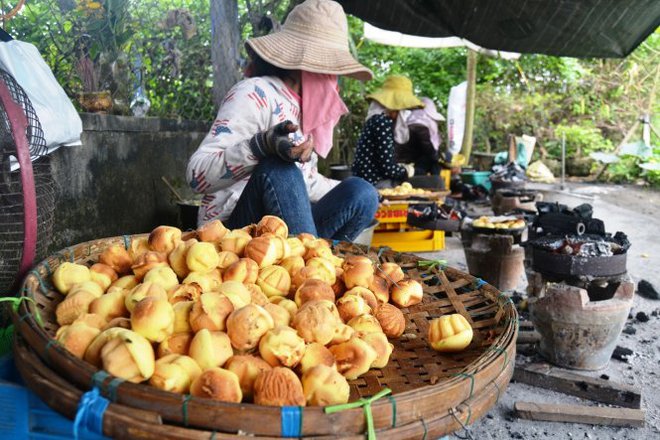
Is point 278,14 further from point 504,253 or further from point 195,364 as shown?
point 195,364

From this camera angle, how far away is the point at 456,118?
11781mm

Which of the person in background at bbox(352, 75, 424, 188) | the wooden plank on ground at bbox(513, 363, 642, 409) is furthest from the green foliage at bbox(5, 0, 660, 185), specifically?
the wooden plank on ground at bbox(513, 363, 642, 409)

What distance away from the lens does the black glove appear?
2168 millimetres

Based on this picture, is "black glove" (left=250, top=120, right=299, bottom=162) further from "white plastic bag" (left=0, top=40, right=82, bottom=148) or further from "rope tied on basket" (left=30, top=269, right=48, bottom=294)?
"rope tied on basket" (left=30, top=269, right=48, bottom=294)

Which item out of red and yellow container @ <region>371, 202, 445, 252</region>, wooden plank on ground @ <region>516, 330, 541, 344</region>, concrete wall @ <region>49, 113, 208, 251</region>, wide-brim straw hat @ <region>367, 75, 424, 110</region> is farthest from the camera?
wide-brim straw hat @ <region>367, 75, 424, 110</region>

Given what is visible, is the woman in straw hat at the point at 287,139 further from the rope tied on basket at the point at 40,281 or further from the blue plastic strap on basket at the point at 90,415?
the blue plastic strap on basket at the point at 90,415

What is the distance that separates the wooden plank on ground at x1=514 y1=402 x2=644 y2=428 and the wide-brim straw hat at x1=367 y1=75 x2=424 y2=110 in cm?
460

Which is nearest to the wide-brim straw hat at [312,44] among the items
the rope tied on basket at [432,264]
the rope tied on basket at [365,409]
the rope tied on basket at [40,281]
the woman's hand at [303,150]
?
the woman's hand at [303,150]

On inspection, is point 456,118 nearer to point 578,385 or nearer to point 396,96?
point 396,96

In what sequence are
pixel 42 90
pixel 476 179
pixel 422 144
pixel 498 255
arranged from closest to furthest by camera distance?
pixel 42 90
pixel 498 255
pixel 422 144
pixel 476 179

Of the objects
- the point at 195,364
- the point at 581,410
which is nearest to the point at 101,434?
the point at 195,364

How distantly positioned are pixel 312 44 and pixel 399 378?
6.66 feet

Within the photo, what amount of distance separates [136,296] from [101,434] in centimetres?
43

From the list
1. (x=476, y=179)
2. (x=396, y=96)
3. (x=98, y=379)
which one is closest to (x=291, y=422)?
(x=98, y=379)
